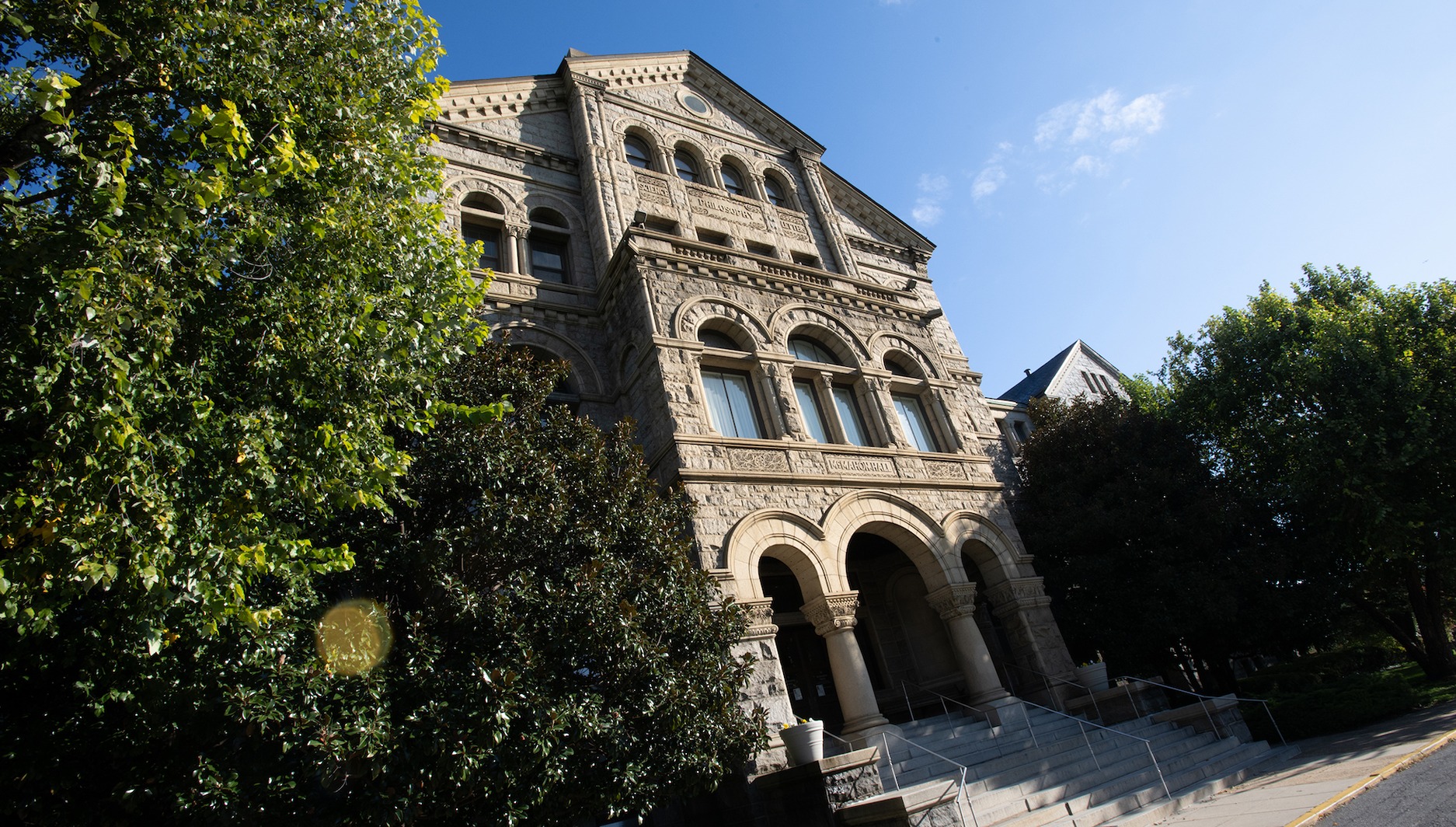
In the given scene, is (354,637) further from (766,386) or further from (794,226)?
(794,226)

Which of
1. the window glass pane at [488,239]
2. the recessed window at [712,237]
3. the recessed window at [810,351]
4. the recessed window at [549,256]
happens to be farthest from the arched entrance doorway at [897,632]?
the window glass pane at [488,239]

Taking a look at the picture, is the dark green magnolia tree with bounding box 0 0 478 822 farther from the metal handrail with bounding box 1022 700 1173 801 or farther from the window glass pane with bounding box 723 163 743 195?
the window glass pane with bounding box 723 163 743 195

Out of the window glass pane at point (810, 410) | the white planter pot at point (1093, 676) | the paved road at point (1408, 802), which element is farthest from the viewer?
the window glass pane at point (810, 410)

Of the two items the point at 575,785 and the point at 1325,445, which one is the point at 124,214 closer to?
the point at 575,785

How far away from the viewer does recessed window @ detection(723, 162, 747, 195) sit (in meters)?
21.4

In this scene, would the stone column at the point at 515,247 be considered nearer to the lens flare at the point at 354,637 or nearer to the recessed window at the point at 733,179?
the recessed window at the point at 733,179

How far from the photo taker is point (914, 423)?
54.4 feet

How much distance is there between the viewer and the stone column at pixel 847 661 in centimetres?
1120

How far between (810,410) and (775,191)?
9.79 meters

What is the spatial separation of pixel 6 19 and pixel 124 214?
6.47 ft

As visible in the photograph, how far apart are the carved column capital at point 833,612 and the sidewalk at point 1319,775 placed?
15.6 feet

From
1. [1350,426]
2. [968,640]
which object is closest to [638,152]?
[968,640]

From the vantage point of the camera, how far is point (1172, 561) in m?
16.9

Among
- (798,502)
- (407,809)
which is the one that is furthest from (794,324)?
(407,809)
